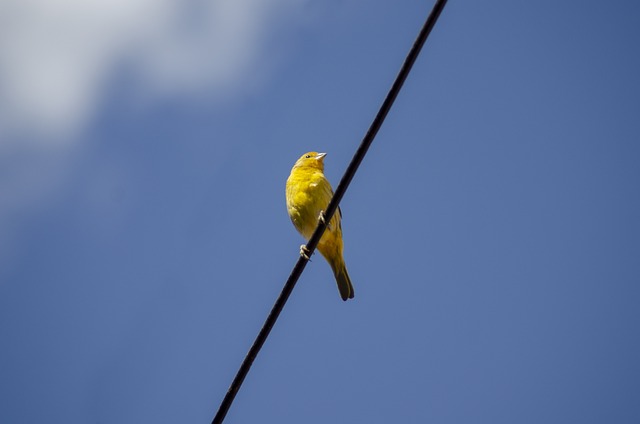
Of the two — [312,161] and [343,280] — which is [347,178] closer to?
[343,280]

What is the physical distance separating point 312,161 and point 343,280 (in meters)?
1.68

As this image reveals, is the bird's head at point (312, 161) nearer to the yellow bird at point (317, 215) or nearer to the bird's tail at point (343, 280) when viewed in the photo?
the yellow bird at point (317, 215)

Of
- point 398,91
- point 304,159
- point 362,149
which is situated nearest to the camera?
point 398,91

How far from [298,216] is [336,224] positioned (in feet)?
1.61

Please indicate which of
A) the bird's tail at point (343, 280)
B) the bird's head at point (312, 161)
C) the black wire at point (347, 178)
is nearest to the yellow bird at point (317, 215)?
the bird's tail at point (343, 280)

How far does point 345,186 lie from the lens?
129 inches

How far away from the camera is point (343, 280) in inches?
260

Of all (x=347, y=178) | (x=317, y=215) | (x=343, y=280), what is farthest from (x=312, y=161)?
(x=347, y=178)

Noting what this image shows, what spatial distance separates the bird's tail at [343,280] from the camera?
6594mm

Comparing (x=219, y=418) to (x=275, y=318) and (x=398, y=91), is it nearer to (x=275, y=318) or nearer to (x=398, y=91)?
(x=275, y=318)

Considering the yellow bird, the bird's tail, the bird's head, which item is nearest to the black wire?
the yellow bird

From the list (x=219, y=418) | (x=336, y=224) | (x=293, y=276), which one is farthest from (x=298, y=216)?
(x=219, y=418)

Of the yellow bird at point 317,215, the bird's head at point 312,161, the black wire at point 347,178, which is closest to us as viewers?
the black wire at point 347,178

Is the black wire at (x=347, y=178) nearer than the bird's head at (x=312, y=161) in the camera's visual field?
Yes
